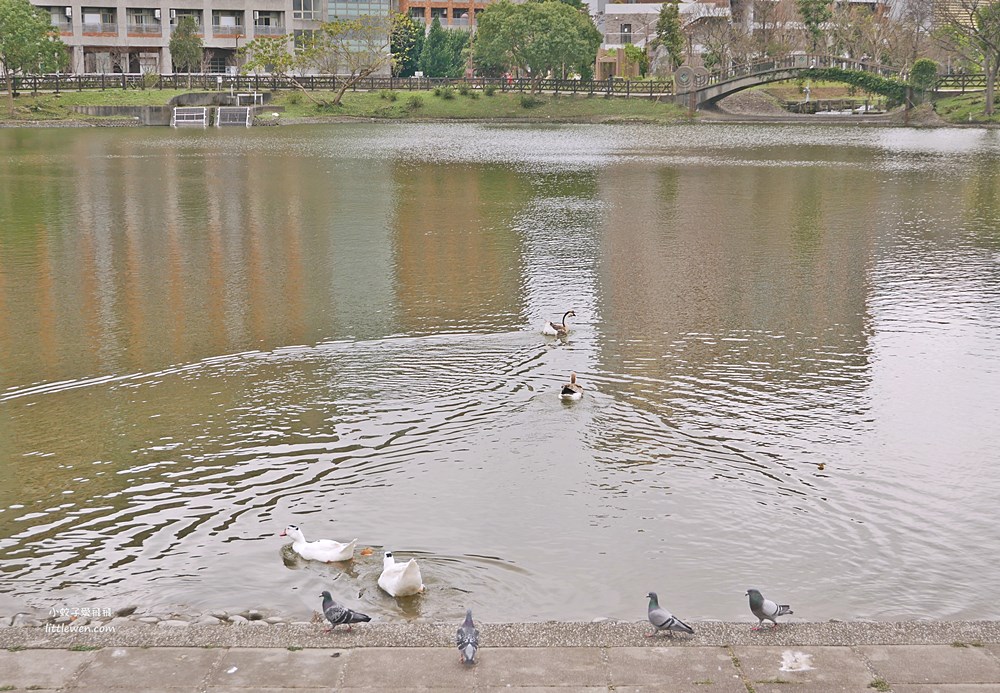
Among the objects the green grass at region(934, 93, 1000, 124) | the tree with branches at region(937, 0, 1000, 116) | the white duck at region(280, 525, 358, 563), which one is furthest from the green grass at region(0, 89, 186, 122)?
the white duck at region(280, 525, 358, 563)

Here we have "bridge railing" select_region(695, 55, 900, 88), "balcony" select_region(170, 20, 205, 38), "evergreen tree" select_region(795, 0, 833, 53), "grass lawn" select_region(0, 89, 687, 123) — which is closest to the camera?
"grass lawn" select_region(0, 89, 687, 123)

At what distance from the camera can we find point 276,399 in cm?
1541

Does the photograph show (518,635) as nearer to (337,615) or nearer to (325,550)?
(337,615)

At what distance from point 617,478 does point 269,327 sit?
830cm

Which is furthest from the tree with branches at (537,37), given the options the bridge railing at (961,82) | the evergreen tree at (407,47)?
the bridge railing at (961,82)

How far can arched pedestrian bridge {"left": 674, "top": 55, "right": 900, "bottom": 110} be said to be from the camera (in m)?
88.3

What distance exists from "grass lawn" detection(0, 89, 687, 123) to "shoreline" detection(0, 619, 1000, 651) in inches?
3010

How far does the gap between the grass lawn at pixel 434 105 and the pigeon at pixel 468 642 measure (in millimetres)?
77317

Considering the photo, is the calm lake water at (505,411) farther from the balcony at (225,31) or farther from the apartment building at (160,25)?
the apartment building at (160,25)

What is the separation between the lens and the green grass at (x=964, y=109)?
256 ft

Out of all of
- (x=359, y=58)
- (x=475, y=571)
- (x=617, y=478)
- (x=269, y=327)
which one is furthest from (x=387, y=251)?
(x=359, y=58)

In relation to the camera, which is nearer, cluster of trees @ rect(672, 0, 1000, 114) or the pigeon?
the pigeon

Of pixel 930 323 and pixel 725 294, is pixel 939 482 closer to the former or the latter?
pixel 930 323

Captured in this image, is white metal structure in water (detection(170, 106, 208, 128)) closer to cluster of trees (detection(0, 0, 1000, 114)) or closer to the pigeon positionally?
cluster of trees (detection(0, 0, 1000, 114))
